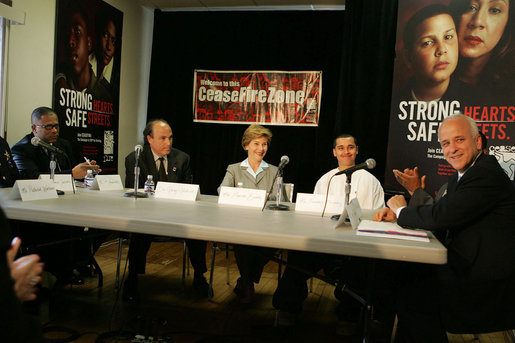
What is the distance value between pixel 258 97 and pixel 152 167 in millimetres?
2241

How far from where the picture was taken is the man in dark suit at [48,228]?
2.60 metres

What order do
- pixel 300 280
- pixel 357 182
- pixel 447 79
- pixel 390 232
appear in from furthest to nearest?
pixel 447 79 < pixel 357 182 < pixel 300 280 < pixel 390 232

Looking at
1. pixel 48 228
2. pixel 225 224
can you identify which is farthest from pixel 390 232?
pixel 48 228

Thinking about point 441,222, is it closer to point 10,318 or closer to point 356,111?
point 10,318

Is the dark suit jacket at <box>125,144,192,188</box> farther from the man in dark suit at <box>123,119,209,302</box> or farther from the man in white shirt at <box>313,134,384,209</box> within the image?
the man in white shirt at <box>313,134,384,209</box>

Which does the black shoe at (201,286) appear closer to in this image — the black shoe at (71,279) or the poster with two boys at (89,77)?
the black shoe at (71,279)

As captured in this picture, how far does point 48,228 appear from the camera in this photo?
2.73 m

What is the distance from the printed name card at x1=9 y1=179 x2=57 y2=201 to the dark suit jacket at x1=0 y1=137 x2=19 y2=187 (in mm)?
753

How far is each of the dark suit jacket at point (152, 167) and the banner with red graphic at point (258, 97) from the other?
6.12 ft

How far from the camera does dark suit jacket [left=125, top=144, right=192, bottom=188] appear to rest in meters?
3.36

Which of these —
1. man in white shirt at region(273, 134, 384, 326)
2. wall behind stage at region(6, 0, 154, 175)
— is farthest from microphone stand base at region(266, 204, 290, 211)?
wall behind stage at region(6, 0, 154, 175)

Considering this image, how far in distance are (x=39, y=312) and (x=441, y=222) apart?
2229mm

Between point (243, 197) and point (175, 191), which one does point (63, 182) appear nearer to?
point (175, 191)

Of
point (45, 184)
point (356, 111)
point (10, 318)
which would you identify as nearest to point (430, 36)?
point (356, 111)
